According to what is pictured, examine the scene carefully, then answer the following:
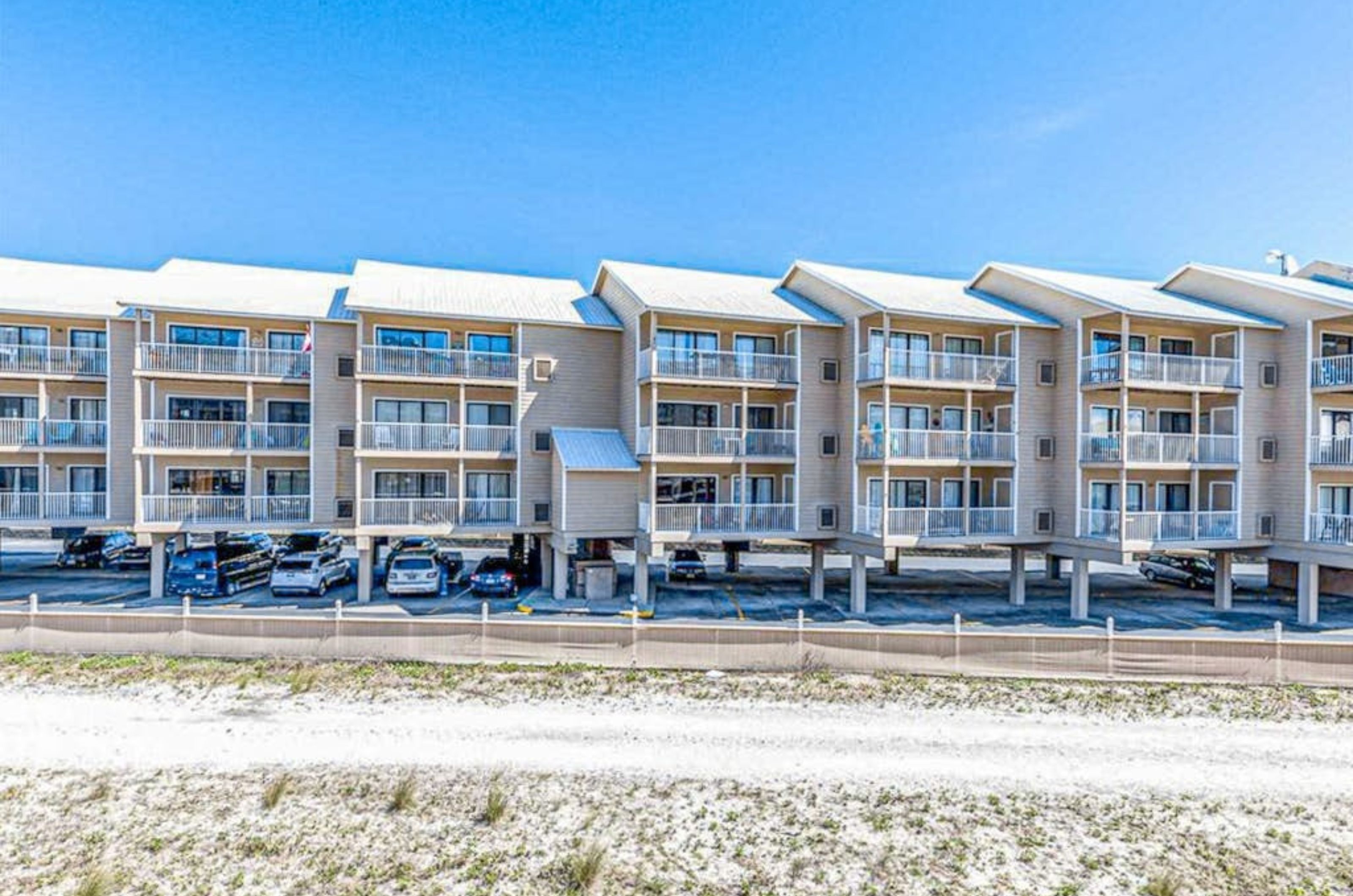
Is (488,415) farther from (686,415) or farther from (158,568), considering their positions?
(158,568)

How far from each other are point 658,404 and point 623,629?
9.16 m

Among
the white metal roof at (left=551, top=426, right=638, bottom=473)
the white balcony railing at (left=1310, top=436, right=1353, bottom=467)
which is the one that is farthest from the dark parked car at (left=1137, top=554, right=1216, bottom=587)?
the white metal roof at (left=551, top=426, right=638, bottom=473)

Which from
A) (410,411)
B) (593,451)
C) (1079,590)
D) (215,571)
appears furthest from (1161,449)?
(215,571)

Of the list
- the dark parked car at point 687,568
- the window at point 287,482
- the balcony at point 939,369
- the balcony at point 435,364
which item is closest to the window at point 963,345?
the balcony at point 939,369

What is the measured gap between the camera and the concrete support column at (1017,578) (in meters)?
23.0

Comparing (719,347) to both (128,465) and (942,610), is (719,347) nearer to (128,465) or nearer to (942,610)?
(942,610)

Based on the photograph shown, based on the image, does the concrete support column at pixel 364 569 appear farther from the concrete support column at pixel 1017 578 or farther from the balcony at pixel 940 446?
the concrete support column at pixel 1017 578

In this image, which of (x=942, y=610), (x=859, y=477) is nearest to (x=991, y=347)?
(x=859, y=477)

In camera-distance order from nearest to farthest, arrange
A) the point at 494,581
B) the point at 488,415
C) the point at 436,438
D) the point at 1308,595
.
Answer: the point at 1308,595
the point at 436,438
the point at 494,581
the point at 488,415

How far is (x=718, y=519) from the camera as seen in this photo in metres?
21.3

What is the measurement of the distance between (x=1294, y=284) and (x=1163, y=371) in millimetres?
6441

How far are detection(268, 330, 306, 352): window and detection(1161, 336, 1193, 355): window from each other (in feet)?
93.8

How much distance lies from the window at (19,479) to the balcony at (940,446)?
27999 millimetres

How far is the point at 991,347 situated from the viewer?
22.7 m
